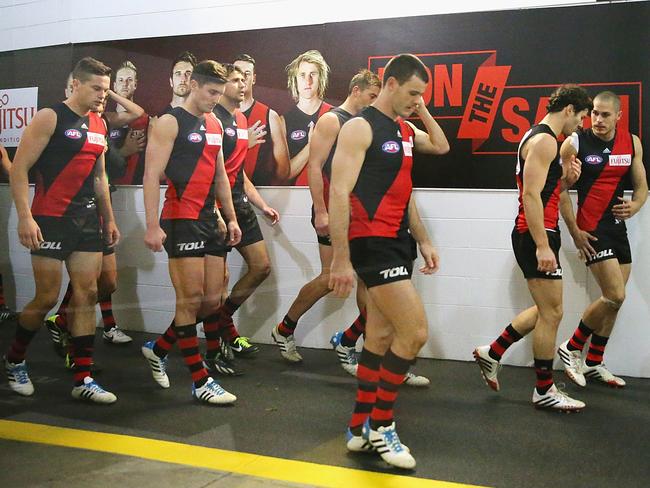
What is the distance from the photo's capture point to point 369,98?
3008 millimetres

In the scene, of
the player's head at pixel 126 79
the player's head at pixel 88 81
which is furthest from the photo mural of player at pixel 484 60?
the player's head at pixel 88 81

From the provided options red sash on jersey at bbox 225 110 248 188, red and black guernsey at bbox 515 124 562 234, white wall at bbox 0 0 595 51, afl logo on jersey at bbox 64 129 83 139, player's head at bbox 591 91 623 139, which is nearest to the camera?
white wall at bbox 0 0 595 51

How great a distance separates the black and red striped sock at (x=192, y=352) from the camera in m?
3.19

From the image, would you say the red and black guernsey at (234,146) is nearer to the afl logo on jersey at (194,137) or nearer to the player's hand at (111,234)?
the afl logo on jersey at (194,137)

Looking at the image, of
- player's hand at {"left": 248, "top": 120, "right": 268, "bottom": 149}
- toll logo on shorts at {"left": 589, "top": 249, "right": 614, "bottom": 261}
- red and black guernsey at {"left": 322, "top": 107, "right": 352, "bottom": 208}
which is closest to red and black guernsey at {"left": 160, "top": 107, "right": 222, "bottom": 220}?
player's hand at {"left": 248, "top": 120, "right": 268, "bottom": 149}

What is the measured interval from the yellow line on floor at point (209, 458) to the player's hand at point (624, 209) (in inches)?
69.3

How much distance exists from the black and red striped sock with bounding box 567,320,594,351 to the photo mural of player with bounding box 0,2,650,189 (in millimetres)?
773

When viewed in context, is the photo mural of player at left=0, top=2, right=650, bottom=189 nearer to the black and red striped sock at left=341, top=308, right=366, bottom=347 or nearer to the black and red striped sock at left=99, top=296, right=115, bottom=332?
the black and red striped sock at left=341, top=308, right=366, bottom=347

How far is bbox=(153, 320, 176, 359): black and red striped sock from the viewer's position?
318 cm

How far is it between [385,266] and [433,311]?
1014 mm

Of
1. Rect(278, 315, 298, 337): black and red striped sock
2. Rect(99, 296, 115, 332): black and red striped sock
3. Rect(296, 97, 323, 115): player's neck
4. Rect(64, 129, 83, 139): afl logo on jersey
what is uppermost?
Rect(296, 97, 323, 115): player's neck

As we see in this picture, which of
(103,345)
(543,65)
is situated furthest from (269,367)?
(543,65)

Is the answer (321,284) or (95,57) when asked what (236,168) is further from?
(95,57)

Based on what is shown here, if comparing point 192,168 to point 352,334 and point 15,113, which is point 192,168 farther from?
point 352,334
